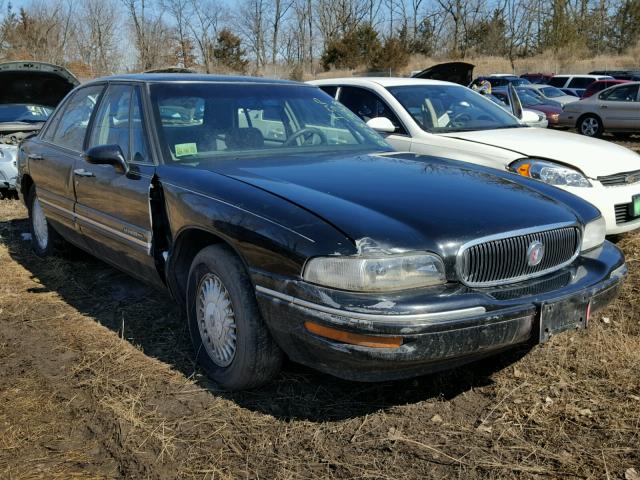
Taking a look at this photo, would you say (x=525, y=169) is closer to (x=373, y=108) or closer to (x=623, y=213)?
(x=623, y=213)

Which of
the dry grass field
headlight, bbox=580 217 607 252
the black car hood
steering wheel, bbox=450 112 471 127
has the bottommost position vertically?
the dry grass field

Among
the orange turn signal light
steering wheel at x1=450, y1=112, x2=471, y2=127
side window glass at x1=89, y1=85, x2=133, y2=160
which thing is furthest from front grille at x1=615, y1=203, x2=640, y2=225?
side window glass at x1=89, y1=85, x2=133, y2=160

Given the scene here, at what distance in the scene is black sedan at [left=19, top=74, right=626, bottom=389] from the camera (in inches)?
102

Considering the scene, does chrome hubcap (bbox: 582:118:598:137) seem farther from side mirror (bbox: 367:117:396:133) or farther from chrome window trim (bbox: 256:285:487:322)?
chrome window trim (bbox: 256:285:487:322)

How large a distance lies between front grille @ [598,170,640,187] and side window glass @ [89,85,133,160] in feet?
12.0

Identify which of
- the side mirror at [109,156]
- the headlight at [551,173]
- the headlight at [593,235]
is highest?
the side mirror at [109,156]

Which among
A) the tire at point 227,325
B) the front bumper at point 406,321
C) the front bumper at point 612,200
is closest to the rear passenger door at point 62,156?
the tire at point 227,325

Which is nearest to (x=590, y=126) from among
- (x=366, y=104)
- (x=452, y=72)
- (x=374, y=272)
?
(x=452, y=72)

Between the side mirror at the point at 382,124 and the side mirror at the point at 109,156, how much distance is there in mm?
2773

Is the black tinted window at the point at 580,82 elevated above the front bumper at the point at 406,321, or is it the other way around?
the black tinted window at the point at 580,82

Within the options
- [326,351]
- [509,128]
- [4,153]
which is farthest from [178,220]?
[4,153]

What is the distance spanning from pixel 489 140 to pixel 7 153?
5.99 m

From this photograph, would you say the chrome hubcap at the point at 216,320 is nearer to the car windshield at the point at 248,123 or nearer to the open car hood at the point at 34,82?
the car windshield at the point at 248,123

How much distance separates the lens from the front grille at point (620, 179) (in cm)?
524
